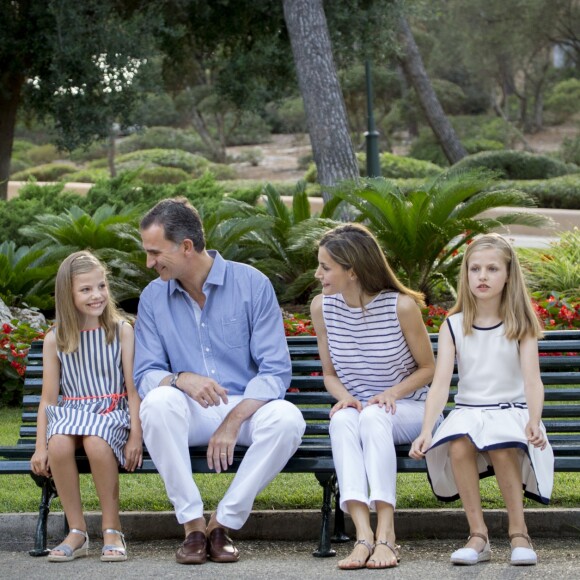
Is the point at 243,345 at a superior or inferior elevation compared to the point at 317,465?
superior

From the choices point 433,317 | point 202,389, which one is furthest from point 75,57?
point 202,389

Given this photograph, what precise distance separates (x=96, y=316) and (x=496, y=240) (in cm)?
167

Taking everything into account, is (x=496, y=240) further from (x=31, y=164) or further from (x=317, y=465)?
(x=31, y=164)

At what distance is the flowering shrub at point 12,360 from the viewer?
708cm

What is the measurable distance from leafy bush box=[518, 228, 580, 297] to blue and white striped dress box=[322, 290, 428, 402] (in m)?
4.53

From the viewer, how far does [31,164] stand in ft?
119

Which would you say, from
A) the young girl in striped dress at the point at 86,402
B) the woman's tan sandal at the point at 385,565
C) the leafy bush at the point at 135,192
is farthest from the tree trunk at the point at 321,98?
the woman's tan sandal at the point at 385,565

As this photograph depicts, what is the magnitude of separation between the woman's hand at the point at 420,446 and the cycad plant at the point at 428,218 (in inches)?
174

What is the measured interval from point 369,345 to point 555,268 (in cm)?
532

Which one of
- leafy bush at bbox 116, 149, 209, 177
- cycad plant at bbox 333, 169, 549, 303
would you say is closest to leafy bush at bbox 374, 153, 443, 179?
leafy bush at bbox 116, 149, 209, 177

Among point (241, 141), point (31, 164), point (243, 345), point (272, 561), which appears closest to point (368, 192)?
point (243, 345)

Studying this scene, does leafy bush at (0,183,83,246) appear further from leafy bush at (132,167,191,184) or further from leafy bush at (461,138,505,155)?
leafy bush at (461,138,505,155)

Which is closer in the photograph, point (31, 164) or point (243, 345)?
point (243, 345)

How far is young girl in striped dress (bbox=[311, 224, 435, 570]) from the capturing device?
14.2 feet
